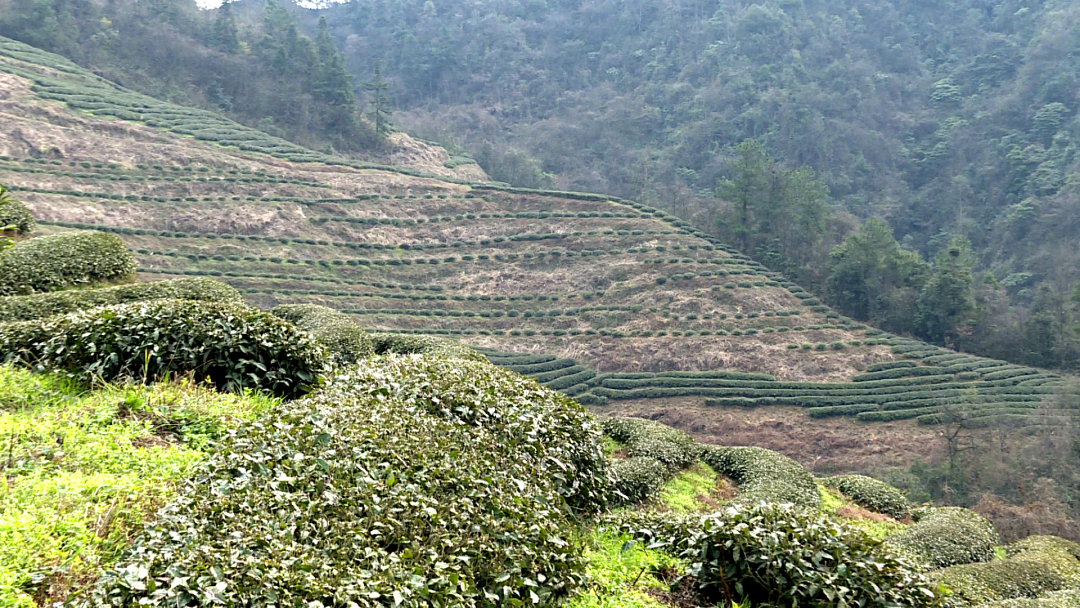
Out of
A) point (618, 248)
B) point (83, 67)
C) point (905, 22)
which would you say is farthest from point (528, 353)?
point (905, 22)

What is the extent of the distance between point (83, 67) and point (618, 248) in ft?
159

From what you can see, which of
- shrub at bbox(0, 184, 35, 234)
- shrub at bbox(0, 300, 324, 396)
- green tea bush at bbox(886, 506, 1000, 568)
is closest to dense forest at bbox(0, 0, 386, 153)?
shrub at bbox(0, 184, 35, 234)

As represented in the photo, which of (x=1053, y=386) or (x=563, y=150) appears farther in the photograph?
(x=563, y=150)

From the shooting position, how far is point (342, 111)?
73875 millimetres

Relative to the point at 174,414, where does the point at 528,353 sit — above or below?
below

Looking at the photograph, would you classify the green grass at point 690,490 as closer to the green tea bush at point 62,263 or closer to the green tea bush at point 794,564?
the green tea bush at point 794,564

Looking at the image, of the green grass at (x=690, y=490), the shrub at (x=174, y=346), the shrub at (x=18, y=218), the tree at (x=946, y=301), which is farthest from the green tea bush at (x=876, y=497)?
the tree at (x=946, y=301)

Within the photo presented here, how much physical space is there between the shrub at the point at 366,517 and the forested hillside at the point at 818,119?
50.8 m

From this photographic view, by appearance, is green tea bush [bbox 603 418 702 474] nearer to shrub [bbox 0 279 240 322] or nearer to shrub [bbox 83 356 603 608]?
shrub [bbox 83 356 603 608]

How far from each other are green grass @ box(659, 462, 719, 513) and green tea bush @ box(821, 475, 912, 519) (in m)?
3.28

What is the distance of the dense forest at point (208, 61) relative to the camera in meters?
65.7

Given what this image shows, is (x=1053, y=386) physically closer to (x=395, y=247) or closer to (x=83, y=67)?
(x=395, y=247)

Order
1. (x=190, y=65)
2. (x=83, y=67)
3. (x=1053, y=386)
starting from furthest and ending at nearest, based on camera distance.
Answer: (x=190, y=65) < (x=83, y=67) < (x=1053, y=386)

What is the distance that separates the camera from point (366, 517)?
14.6 feet
